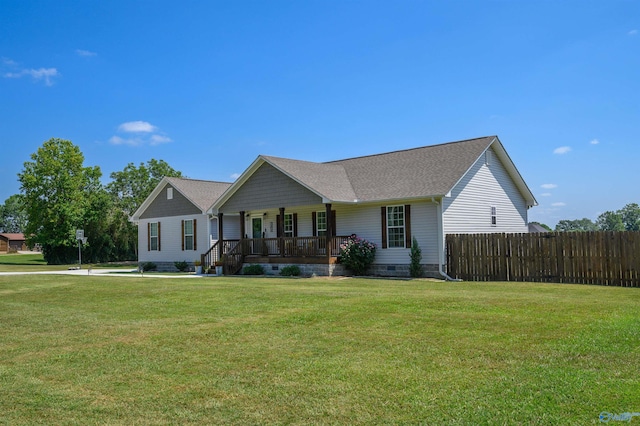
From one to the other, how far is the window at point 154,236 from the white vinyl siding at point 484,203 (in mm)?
19178

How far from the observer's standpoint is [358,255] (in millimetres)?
22344

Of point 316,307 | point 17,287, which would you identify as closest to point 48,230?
point 17,287

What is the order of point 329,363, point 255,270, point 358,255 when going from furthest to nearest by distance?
1. point 255,270
2. point 358,255
3. point 329,363

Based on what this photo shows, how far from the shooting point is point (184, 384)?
238 inches

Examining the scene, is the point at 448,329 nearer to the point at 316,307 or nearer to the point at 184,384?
the point at 316,307

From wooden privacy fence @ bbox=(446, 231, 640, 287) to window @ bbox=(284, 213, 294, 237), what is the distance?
8661mm

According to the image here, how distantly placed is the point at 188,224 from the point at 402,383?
26891mm

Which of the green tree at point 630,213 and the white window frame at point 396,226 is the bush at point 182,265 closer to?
the white window frame at point 396,226

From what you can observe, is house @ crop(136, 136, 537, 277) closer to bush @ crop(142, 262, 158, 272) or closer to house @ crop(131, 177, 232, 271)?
house @ crop(131, 177, 232, 271)

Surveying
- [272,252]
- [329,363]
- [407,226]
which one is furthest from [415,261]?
[329,363]

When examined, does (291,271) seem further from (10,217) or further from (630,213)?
(10,217)

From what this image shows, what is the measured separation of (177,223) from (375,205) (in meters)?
14.0

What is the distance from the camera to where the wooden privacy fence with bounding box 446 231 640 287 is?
1694 centimetres

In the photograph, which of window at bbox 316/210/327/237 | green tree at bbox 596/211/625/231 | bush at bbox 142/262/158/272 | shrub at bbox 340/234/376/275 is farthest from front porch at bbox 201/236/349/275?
green tree at bbox 596/211/625/231
